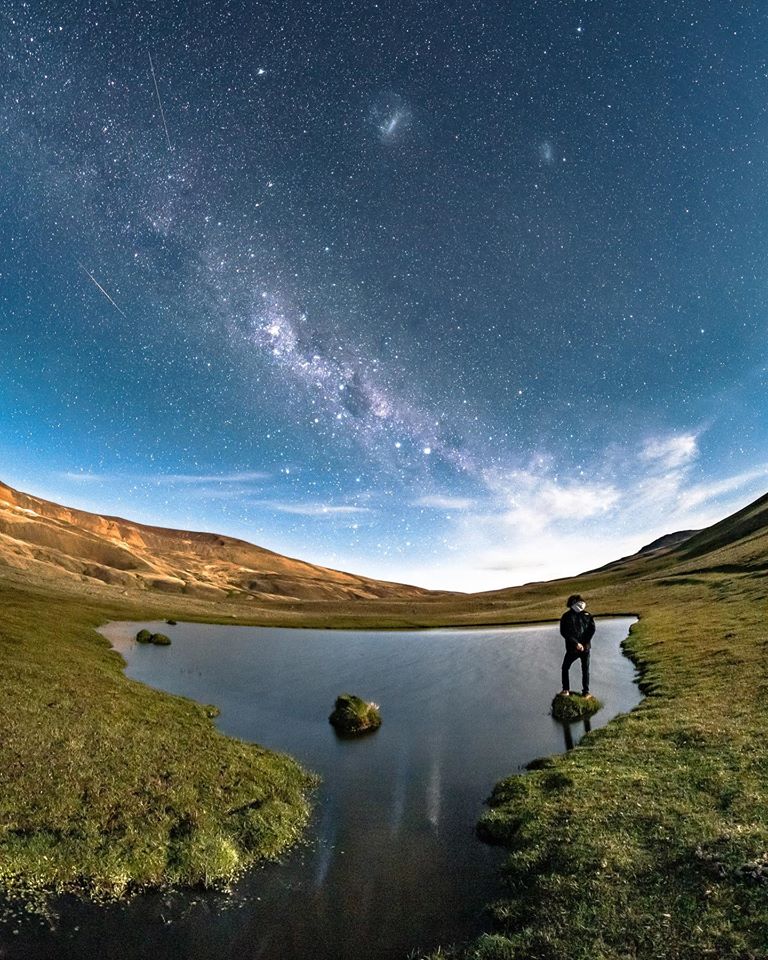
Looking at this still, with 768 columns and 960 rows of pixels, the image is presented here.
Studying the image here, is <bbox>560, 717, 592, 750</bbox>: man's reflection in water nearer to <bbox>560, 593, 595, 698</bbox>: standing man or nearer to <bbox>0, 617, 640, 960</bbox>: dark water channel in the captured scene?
<bbox>0, 617, 640, 960</bbox>: dark water channel

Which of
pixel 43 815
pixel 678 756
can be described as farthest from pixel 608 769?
pixel 43 815

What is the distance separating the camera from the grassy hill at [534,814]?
30.9 feet

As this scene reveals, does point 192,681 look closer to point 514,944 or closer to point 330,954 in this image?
point 330,954

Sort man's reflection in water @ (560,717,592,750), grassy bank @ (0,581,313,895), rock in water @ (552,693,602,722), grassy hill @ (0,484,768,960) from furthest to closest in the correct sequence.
Result: rock in water @ (552,693,602,722) → man's reflection in water @ (560,717,592,750) → grassy bank @ (0,581,313,895) → grassy hill @ (0,484,768,960)

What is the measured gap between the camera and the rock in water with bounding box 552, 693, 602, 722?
26.2 metres

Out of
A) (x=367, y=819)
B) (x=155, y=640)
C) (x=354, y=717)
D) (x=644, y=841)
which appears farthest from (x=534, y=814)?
(x=155, y=640)

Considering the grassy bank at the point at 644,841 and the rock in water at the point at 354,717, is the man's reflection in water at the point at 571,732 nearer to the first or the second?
the grassy bank at the point at 644,841

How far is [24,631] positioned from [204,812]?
4272 cm

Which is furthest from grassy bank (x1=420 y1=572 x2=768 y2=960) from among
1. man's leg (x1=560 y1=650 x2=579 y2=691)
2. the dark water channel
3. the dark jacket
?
the dark jacket

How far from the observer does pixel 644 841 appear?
12.0m

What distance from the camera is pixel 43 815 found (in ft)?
45.2

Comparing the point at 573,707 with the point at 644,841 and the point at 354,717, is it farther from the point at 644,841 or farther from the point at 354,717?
the point at 644,841

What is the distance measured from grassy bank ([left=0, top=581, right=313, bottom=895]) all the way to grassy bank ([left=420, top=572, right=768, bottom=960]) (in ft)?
23.0

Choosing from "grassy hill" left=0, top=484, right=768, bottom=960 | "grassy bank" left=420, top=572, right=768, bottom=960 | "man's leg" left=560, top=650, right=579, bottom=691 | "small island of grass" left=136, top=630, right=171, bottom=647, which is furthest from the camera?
"small island of grass" left=136, top=630, right=171, bottom=647
